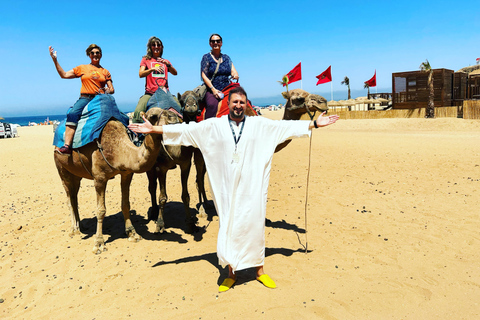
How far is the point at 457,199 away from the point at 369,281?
495 cm

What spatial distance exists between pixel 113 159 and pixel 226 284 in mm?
2962

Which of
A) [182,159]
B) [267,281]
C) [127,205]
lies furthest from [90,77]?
[267,281]

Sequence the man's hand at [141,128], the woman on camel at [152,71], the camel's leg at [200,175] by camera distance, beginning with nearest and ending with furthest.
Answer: the man's hand at [141,128] < the woman on camel at [152,71] < the camel's leg at [200,175]

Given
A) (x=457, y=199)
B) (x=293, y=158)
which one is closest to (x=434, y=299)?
(x=457, y=199)

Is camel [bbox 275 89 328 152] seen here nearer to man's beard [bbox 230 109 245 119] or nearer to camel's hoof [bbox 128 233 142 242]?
man's beard [bbox 230 109 245 119]

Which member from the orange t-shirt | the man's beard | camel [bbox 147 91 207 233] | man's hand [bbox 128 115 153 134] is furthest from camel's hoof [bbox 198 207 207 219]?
the man's beard

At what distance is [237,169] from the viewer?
13.2 feet

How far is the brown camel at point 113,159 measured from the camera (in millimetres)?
5012

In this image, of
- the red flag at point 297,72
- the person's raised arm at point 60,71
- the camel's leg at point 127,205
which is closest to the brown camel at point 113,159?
the camel's leg at point 127,205

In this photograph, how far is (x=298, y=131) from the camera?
14.2ft

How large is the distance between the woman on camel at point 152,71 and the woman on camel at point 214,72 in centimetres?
77

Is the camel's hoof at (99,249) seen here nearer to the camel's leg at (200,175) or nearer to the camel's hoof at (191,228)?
the camel's hoof at (191,228)

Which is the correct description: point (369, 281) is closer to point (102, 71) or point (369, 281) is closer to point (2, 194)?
point (102, 71)

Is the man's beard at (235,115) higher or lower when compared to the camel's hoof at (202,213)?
higher
